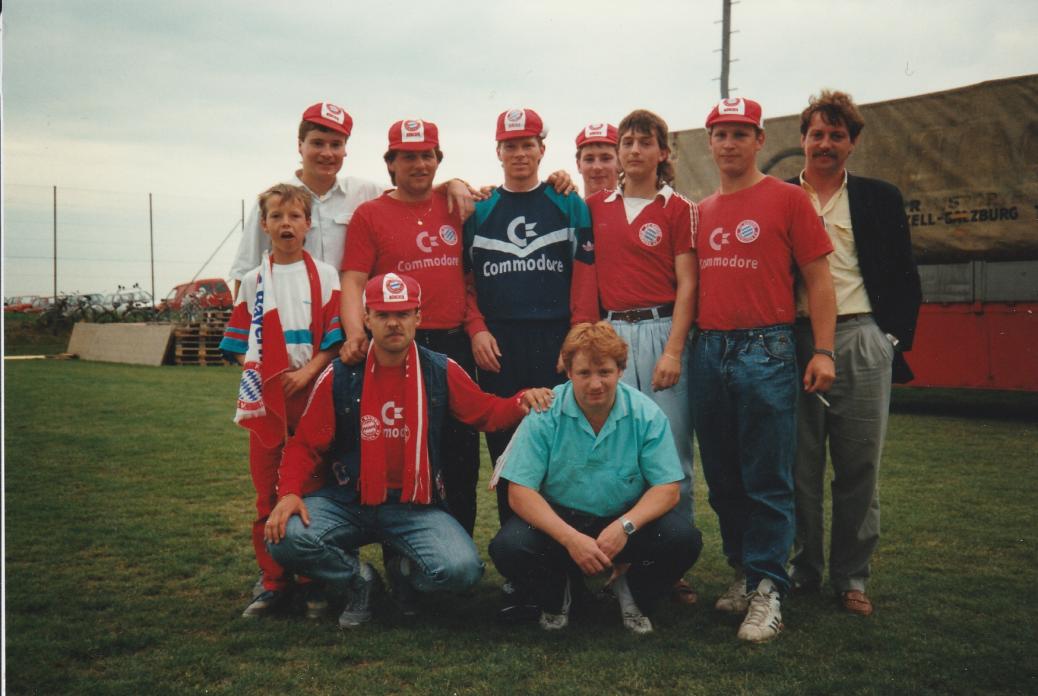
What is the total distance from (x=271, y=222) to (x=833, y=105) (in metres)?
2.55

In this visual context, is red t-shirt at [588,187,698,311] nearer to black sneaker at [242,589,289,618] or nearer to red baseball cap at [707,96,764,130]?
red baseball cap at [707,96,764,130]

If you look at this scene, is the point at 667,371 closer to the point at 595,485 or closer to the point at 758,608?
the point at 595,485

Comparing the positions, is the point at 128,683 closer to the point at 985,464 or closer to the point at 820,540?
the point at 820,540

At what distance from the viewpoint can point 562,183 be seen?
13.3ft

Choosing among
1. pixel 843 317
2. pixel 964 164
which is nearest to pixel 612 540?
pixel 843 317

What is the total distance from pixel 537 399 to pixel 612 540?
2.20 feet

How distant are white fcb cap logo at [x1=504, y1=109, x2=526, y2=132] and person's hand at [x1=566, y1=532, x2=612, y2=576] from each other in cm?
188

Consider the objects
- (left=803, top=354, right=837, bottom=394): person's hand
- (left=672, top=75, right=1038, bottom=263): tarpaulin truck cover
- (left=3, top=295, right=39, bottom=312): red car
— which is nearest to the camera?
(left=803, top=354, right=837, bottom=394): person's hand

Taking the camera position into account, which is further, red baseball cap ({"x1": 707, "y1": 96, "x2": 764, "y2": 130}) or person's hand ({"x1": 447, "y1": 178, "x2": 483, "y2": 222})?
person's hand ({"x1": 447, "y1": 178, "x2": 483, "y2": 222})

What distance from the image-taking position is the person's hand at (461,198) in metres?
4.04

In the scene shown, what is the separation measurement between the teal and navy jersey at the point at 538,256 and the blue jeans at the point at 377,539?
102cm

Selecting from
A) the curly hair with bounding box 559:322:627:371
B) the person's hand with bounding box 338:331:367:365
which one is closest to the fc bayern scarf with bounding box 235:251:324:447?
the person's hand with bounding box 338:331:367:365

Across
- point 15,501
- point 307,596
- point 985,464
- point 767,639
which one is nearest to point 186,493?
point 15,501

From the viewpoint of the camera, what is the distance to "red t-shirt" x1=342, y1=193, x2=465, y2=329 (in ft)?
13.2
